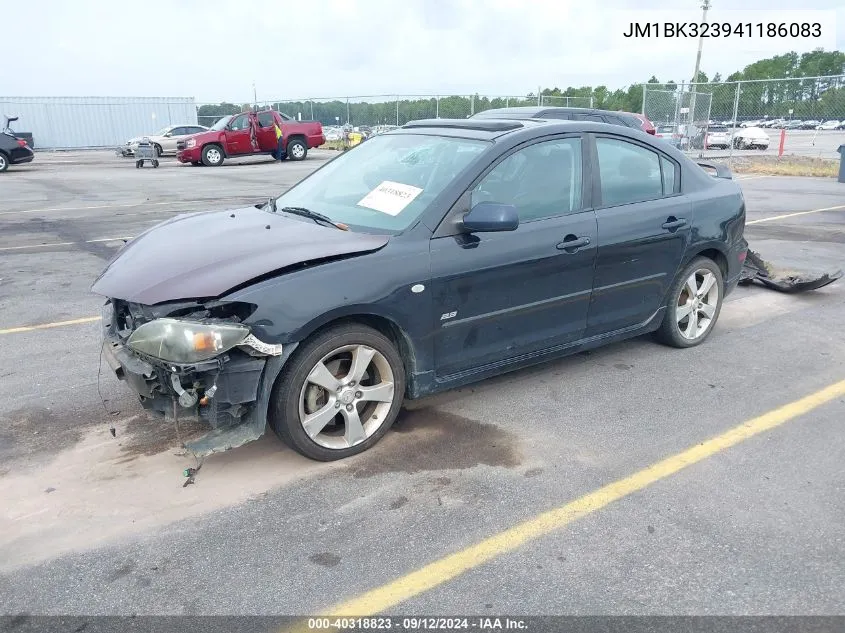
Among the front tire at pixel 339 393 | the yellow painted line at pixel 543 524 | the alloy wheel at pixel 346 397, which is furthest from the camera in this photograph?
the alloy wheel at pixel 346 397

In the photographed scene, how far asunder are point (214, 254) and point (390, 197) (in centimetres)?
107

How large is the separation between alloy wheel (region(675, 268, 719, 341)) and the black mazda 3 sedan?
47mm

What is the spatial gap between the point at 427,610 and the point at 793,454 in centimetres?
228

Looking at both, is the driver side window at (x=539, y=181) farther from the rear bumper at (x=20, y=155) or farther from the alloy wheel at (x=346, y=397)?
the rear bumper at (x=20, y=155)

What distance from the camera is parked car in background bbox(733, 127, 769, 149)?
33119mm

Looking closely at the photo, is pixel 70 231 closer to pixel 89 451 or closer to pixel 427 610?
pixel 89 451

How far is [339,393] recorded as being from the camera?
3.53 metres

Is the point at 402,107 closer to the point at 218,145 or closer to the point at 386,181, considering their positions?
the point at 218,145

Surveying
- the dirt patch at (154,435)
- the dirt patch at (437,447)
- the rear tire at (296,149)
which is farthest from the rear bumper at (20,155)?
the dirt patch at (437,447)

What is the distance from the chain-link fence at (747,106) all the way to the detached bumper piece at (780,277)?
18877 millimetres

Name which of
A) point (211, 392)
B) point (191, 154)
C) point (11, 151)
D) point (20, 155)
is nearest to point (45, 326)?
point (211, 392)

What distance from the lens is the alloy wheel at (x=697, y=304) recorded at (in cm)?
520

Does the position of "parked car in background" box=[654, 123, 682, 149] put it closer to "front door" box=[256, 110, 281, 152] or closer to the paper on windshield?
"front door" box=[256, 110, 281, 152]

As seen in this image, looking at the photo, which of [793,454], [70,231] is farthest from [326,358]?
[70,231]
